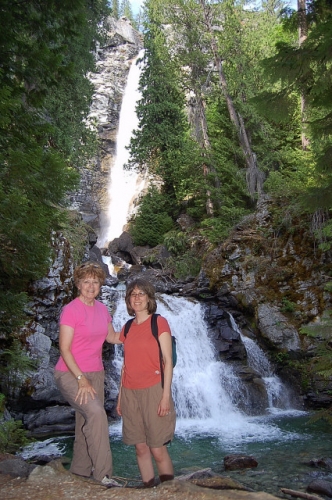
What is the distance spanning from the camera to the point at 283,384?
12.1 meters

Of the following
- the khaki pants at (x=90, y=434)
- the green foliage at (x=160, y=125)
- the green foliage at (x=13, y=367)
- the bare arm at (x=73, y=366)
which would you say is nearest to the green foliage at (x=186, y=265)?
the green foliage at (x=160, y=125)

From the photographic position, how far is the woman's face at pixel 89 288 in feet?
12.5

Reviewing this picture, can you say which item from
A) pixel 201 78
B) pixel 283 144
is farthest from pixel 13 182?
pixel 201 78

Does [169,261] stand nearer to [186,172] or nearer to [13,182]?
[186,172]

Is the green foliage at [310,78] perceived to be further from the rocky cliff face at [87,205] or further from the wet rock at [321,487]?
the rocky cliff face at [87,205]

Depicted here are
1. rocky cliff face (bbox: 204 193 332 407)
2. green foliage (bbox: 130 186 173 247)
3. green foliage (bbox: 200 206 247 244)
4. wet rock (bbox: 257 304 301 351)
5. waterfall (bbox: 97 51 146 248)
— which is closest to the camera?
rocky cliff face (bbox: 204 193 332 407)

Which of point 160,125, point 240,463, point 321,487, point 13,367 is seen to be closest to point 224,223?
point 160,125

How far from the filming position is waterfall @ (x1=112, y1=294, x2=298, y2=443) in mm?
9398

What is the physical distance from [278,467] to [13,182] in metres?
6.21

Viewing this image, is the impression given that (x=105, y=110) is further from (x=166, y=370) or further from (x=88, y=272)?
(x=166, y=370)

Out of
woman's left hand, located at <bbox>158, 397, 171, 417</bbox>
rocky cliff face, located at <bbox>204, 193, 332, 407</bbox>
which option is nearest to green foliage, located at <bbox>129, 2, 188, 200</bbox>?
rocky cliff face, located at <bbox>204, 193, 332, 407</bbox>

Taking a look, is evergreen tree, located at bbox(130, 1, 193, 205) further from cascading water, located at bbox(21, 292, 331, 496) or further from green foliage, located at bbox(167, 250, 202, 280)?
cascading water, located at bbox(21, 292, 331, 496)

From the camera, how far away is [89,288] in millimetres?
3834

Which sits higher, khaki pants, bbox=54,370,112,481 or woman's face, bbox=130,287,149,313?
woman's face, bbox=130,287,149,313
